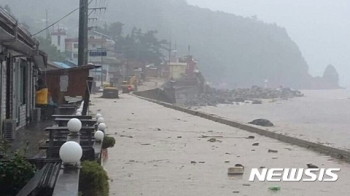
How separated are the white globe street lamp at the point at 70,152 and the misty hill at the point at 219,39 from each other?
123m

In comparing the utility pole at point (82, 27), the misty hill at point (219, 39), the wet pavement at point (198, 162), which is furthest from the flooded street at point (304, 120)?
the misty hill at point (219, 39)

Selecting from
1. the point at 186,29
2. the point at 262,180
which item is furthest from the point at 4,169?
the point at 186,29

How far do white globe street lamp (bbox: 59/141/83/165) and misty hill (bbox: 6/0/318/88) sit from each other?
123 m

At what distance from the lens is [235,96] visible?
298 ft

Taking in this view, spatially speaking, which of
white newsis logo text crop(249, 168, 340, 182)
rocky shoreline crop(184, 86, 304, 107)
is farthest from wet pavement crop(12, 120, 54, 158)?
rocky shoreline crop(184, 86, 304, 107)

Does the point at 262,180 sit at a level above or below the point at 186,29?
below

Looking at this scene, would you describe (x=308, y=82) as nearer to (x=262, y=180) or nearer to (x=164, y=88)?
(x=164, y=88)

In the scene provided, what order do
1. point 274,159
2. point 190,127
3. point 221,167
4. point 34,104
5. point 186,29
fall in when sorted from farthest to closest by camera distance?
point 186,29, point 190,127, point 34,104, point 274,159, point 221,167

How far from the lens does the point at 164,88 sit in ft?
252

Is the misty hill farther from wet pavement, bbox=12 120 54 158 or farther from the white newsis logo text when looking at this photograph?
the white newsis logo text

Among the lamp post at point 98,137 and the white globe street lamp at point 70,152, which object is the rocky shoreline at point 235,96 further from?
the white globe street lamp at point 70,152

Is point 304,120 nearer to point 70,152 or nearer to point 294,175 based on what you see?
point 294,175

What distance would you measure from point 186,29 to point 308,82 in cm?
3634

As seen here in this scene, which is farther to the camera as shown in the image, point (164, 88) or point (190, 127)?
point (164, 88)
